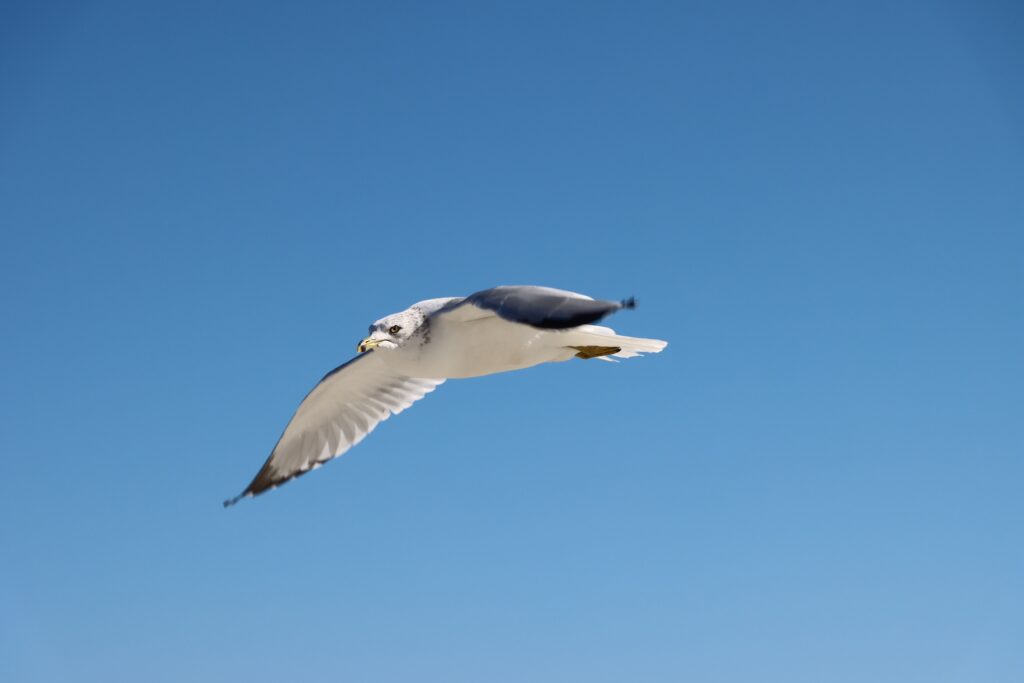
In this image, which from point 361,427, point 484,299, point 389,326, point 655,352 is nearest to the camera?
point 484,299

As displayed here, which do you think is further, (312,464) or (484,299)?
(312,464)

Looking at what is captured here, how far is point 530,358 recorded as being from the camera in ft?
18.7

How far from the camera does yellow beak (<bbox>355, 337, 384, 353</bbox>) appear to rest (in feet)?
17.8

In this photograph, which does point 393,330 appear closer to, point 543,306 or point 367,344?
Answer: point 367,344

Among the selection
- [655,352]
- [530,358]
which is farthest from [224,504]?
[655,352]

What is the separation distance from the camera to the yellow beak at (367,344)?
17.8 feet

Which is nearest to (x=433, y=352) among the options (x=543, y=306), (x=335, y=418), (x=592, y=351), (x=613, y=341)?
(x=592, y=351)

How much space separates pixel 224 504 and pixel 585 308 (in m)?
3.62

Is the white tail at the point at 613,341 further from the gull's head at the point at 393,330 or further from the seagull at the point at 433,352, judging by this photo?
the gull's head at the point at 393,330

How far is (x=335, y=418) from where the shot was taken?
7.11 metres

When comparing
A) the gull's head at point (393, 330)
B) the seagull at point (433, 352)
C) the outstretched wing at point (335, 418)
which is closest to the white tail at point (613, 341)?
the seagull at point (433, 352)

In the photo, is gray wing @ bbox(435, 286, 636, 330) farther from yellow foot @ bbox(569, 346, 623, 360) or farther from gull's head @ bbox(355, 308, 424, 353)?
yellow foot @ bbox(569, 346, 623, 360)

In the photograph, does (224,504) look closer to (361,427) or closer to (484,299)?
(361,427)

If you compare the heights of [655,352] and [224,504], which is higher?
[655,352]
